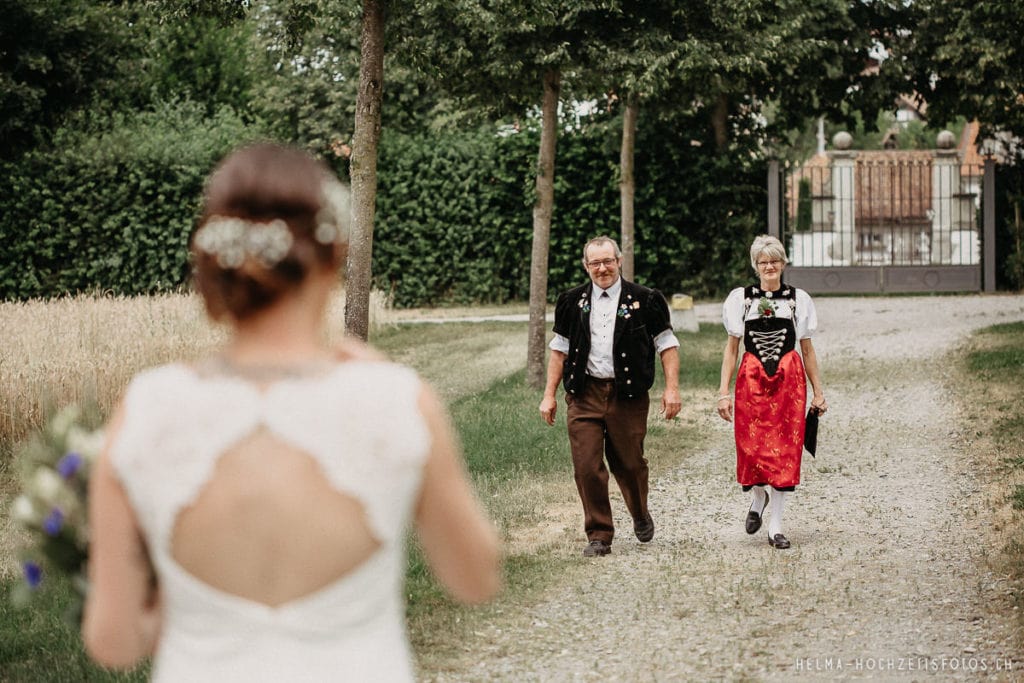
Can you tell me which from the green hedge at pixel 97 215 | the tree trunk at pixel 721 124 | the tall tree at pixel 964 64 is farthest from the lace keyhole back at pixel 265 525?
the green hedge at pixel 97 215

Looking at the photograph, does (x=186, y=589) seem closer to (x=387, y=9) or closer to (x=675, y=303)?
(x=387, y=9)

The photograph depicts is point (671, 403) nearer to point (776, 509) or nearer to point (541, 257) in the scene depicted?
point (776, 509)

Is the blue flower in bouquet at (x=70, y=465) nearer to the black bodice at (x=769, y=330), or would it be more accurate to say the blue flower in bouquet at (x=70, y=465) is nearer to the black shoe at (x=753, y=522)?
the black bodice at (x=769, y=330)

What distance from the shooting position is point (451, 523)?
2070 millimetres

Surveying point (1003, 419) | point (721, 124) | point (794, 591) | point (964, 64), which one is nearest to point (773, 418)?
point (794, 591)

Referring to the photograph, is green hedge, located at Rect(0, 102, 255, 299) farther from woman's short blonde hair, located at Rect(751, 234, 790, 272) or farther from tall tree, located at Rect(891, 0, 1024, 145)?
woman's short blonde hair, located at Rect(751, 234, 790, 272)

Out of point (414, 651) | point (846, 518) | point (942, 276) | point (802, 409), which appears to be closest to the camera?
point (414, 651)

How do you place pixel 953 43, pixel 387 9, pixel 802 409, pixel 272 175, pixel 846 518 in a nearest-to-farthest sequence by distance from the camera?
pixel 272 175
pixel 802 409
pixel 846 518
pixel 387 9
pixel 953 43

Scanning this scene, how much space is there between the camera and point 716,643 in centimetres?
589

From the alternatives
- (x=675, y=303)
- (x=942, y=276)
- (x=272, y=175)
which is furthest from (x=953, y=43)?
(x=272, y=175)

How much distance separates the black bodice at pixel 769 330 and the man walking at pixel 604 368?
543 mm

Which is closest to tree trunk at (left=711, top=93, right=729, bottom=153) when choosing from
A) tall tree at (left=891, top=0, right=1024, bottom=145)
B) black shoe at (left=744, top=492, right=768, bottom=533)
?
tall tree at (left=891, top=0, right=1024, bottom=145)

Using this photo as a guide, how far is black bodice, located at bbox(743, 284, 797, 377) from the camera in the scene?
7691 millimetres

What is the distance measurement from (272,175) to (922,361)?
15874 millimetres
